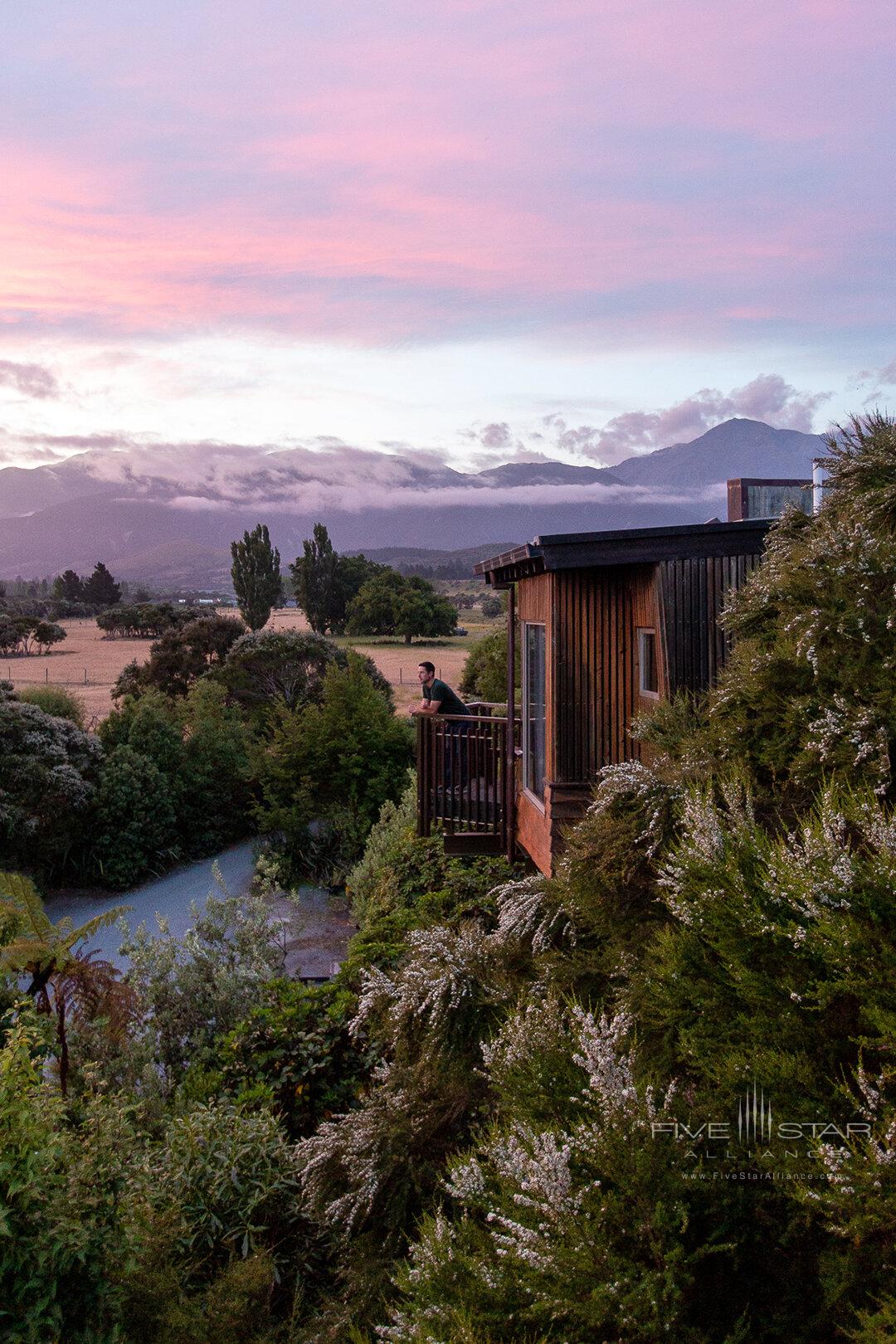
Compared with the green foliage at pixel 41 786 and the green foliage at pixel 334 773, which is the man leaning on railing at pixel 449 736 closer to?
the green foliage at pixel 334 773

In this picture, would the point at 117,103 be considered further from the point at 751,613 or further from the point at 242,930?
the point at 751,613

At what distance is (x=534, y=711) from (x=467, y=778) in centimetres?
176

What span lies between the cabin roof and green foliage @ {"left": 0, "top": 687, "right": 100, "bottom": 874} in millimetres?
11366

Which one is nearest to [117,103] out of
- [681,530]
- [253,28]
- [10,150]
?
[10,150]

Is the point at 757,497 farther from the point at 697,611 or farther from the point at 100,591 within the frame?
the point at 100,591

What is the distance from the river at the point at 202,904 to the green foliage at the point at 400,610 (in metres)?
26.5

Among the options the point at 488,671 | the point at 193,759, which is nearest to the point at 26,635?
the point at 193,759

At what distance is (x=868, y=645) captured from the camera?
3211 millimetres

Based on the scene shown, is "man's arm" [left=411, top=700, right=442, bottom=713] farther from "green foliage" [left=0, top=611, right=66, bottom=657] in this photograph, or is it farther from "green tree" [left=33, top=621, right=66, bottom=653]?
"green tree" [left=33, top=621, right=66, bottom=653]

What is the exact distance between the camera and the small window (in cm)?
755

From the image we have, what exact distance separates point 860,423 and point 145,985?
6386mm

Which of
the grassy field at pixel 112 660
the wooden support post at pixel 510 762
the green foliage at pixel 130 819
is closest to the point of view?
the wooden support post at pixel 510 762

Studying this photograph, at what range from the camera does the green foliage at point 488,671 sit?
19.6 meters

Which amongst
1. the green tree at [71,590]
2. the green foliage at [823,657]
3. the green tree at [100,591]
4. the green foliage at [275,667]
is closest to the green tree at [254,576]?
the green tree at [100,591]
